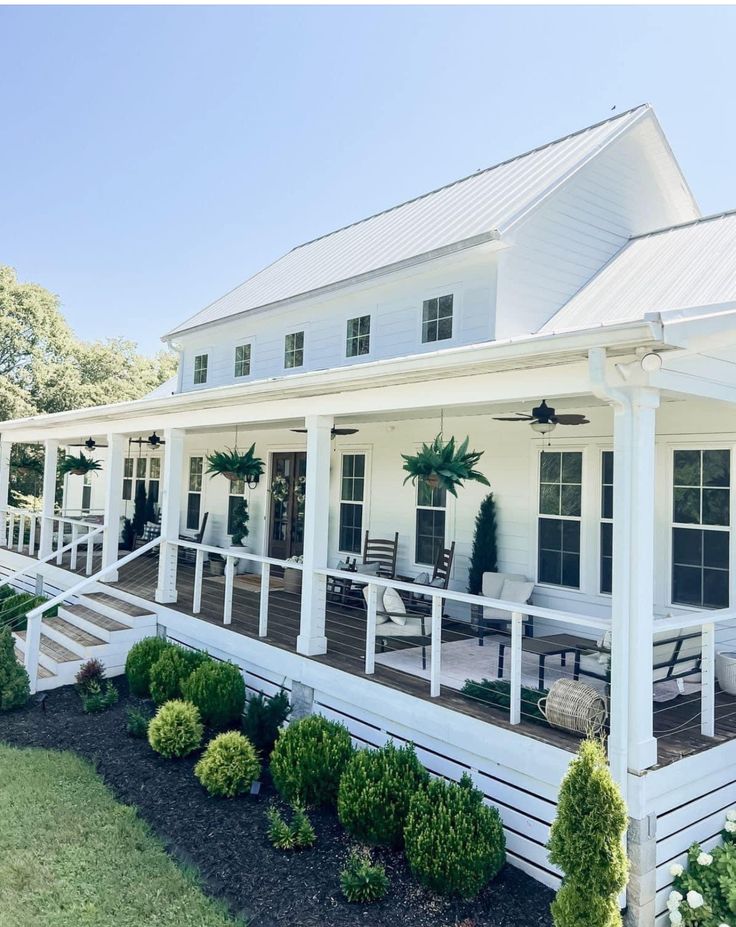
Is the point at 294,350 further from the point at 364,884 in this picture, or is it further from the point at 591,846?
the point at 591,846

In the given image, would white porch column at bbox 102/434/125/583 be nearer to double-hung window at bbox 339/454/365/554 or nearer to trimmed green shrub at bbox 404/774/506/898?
double-hung window at bbox 339/454/365/554

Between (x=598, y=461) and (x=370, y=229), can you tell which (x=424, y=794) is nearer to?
(x=598, y=461)

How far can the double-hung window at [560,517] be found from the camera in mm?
8039

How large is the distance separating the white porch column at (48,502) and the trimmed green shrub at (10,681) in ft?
18.2

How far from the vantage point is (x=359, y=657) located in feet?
22.9

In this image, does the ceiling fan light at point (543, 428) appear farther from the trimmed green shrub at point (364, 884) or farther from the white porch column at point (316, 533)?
the trimmed green shrub at point (364, 884)

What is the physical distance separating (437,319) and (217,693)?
5.71 m

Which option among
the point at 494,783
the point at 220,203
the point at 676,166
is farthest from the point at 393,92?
the point at 220,203

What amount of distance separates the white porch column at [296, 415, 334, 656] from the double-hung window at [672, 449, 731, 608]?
3.78m

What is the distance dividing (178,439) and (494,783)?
687 cm

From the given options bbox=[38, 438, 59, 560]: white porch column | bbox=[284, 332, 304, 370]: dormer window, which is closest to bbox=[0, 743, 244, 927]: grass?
bbox=[284, 332, 304, 370]: dormer window

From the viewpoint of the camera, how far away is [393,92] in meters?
16.9

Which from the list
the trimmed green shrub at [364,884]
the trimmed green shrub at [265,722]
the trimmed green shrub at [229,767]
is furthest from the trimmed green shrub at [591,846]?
the trimmed green shrub at [265,722]

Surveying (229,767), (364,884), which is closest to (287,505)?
(229,767)
